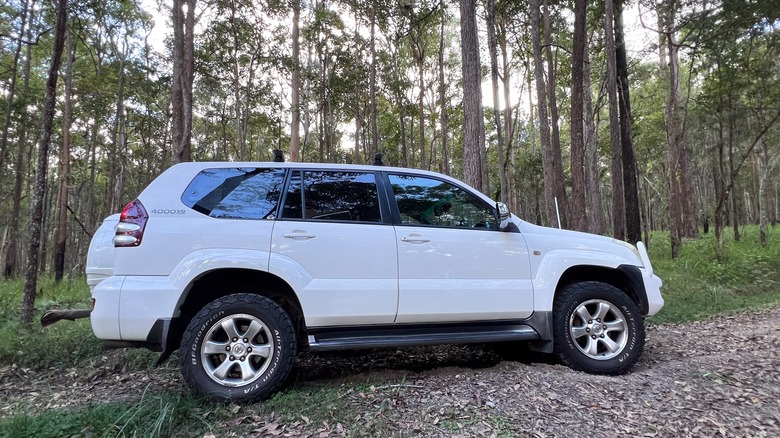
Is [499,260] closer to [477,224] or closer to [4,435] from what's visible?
[477,224]

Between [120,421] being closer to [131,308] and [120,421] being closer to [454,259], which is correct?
[131,308]

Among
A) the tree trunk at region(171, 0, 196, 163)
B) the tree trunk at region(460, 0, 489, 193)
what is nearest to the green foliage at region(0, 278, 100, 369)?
the tree trunk at region(171, 0, 196, 163)

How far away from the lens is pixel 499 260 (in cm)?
352

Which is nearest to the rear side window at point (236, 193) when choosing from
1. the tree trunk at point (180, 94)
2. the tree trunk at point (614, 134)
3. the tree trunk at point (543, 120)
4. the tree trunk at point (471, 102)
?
the tree trunk at point (471, 102)

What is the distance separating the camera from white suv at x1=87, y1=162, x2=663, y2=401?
2.94 m

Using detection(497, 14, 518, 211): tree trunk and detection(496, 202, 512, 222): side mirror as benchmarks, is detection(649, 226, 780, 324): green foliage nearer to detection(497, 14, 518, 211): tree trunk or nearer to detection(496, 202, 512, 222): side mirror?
detection(496, 202, 512, 222): side mirror

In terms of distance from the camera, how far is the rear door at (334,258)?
10.2 feet

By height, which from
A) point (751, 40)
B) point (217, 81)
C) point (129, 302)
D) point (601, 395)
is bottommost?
point (601, 395)

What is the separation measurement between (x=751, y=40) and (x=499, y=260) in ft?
37.1

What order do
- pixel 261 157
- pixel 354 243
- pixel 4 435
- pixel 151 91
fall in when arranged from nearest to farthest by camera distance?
pixel 4 435 → pixel 354 243 → pixel 151 91 → pixel 261 157

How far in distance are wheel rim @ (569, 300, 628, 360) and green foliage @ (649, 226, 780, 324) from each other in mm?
2765

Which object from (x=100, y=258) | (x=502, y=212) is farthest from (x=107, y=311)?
(x=502, y=212)

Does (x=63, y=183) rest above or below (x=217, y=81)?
below

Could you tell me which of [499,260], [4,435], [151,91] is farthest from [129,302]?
[151,91]
